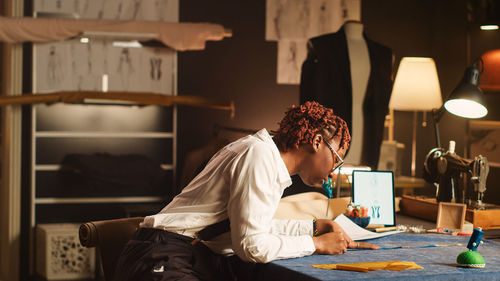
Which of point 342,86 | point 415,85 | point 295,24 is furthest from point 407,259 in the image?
point 295,24

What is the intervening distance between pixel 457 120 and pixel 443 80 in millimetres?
493

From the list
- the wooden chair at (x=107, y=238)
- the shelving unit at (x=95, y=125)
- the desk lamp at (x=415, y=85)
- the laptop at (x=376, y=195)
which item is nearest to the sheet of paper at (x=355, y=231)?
the laptop at (x=376, y=195)

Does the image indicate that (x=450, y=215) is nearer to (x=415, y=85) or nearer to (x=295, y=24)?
(x=415, y=85)

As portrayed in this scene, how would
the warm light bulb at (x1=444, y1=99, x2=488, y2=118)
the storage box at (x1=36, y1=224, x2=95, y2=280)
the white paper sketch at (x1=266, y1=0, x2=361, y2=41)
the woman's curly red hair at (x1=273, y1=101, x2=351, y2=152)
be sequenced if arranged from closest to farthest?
the woman's curly red hair at (x1=273, y1=101, x2=351, y2=152) → the warm light bulb at (x1=444, y1=99, x2=488, y2=118) → the storage box at (x1=36, y1=224, x2=95, y2=280) → the white paper sketch at (x1=266, y1=0, x2=361, y2=41)

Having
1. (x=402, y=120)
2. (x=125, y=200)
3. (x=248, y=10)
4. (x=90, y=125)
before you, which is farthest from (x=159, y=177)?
(x=402, y=120)

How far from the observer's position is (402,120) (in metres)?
6.02

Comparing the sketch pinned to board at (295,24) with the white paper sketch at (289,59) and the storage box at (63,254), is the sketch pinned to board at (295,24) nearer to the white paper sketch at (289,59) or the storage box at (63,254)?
the white paper sketch at (289,59)

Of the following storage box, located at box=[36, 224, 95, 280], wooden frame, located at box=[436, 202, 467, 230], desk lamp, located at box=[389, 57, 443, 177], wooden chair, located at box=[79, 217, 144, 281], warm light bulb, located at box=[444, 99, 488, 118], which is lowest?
storage box, located at box=[36, 224, 95, 280]

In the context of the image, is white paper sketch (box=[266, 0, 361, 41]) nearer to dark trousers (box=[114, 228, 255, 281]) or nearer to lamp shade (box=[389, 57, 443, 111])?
lamp shade (box=[389, 57, 443, 111])

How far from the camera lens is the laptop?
283 cm

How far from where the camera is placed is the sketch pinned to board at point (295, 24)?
5906mm

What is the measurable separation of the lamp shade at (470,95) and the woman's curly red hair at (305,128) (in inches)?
37.5

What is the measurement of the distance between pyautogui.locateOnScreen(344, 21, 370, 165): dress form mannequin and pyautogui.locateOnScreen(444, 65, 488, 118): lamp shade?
118cm

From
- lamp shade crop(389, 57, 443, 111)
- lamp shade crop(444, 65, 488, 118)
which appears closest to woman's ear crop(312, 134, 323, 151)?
lamp shade crop(444, 65, 488, 118)
